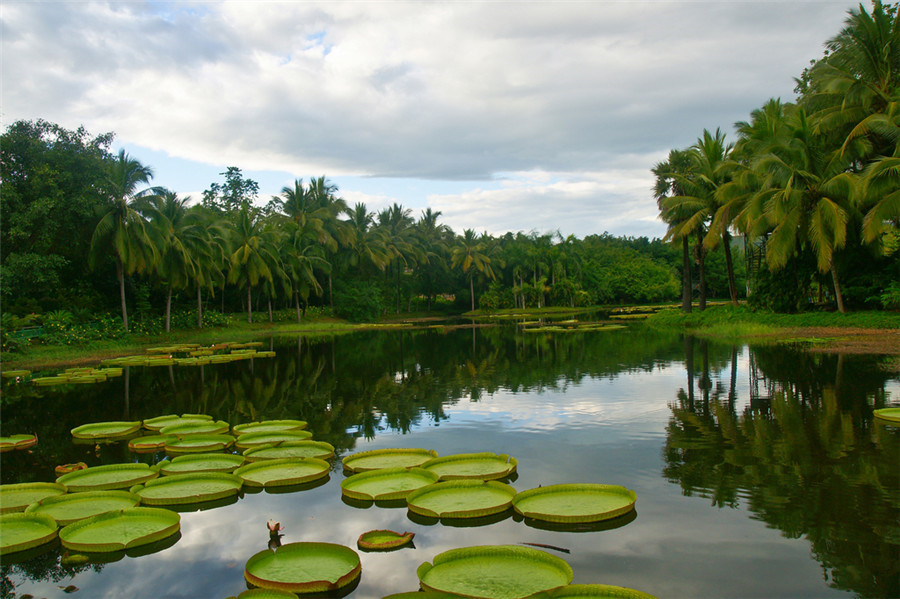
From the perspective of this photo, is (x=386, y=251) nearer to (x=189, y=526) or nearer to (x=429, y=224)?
(x=429, y=224)

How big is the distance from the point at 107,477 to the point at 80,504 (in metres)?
0.85

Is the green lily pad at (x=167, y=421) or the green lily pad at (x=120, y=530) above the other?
the green lily pad at (x=167, y=421)

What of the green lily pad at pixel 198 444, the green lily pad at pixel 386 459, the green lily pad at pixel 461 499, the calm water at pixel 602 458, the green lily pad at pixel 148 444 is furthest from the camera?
the green lily pad at pixel 148 444

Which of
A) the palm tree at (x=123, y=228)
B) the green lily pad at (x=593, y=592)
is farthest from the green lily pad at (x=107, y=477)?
the palm tree at (x=123, y=228)

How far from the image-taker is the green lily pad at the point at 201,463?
710cm

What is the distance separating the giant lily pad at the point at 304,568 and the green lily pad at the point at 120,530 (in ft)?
4.44

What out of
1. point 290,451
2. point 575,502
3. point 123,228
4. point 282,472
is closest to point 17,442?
point 290,451

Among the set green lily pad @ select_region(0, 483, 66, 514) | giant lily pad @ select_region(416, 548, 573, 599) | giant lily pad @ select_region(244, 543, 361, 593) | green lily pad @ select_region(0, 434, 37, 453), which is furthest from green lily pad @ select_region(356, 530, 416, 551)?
green lily pad @ select_region(0, 434, 37, 453)

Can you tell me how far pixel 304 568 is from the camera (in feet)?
14.6

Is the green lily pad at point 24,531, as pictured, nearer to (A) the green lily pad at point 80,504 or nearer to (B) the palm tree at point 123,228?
(A) the green lily pad at point 80,504

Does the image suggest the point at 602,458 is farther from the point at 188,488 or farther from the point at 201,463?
the point at 201,463

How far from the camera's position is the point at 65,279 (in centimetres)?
2919

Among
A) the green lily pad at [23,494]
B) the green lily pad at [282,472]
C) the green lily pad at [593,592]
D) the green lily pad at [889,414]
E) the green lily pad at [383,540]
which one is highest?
the green lily pad at [889,414]

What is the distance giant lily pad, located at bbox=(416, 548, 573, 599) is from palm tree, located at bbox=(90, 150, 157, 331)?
25.6 metres
